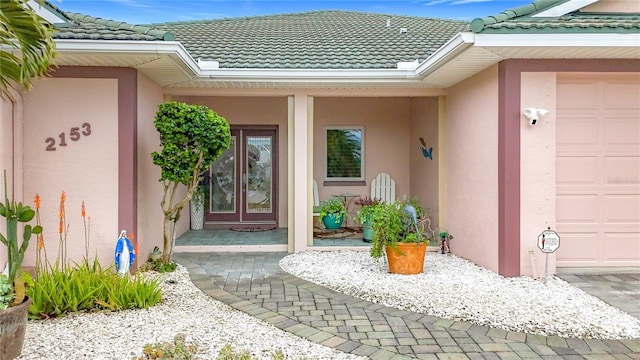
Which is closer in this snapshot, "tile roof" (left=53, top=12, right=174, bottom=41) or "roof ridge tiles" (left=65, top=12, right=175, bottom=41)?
"tile roof" (left=53, top=12, right=174, bottom=41)

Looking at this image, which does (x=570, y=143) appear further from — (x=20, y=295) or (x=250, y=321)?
(x=20, y=295)

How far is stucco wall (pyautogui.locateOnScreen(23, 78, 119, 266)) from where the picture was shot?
591cm

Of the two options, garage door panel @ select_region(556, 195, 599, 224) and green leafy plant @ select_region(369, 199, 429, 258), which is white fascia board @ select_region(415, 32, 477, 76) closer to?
green leafy plant @ select_region(369, 199, 429, 258)

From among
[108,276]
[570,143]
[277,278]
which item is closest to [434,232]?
[570,143]

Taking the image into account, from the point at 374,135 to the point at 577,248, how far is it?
5314 mm

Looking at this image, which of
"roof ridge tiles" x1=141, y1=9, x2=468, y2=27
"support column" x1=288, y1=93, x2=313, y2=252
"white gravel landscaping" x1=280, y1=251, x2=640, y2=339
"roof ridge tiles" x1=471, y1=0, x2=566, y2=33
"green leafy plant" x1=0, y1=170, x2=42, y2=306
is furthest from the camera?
"roof ridge tiles" x1=141, y1=9, x2=468, y2=27

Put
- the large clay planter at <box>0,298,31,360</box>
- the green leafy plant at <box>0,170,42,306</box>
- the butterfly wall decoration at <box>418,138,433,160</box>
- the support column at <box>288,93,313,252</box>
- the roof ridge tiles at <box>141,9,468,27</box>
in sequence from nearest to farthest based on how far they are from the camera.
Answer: the large clay planter at <box>0,298,31,360</box> → the green leafy plant at <box>0,170,42,306</box> → the support column at <box>288,93,313,252</box> → the butterfly wall decoration at <box>418,138,433,160</box> → the roof ridge tiles at <box>141,9,468,27</box>

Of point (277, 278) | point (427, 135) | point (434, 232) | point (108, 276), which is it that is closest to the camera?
point (108, 276)

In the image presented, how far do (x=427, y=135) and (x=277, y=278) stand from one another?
460cm

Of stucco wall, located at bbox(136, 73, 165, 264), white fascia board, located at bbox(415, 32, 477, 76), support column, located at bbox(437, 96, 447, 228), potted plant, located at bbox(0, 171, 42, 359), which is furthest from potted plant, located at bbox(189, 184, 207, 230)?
potted plant, located at bbox(0, 171, 42, 359)

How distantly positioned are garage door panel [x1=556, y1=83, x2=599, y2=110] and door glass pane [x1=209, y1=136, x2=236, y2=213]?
22.6 feet

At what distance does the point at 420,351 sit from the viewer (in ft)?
11.9

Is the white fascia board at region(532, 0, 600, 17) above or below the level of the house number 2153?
above

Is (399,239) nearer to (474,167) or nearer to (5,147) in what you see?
(474,167)
